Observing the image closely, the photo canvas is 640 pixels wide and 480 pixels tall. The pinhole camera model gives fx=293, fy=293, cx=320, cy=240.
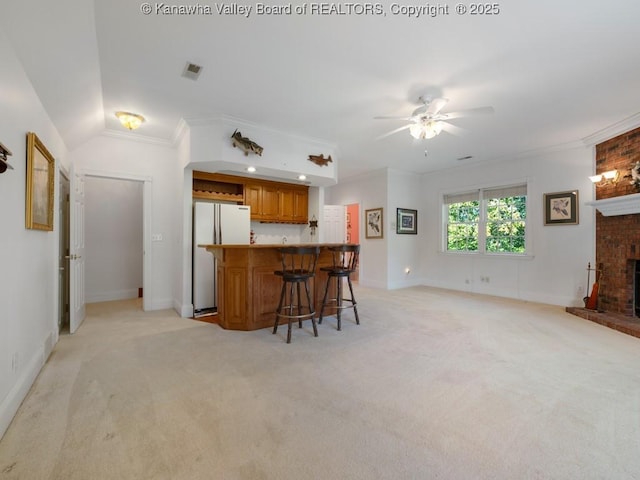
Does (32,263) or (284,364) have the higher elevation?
(32,263)

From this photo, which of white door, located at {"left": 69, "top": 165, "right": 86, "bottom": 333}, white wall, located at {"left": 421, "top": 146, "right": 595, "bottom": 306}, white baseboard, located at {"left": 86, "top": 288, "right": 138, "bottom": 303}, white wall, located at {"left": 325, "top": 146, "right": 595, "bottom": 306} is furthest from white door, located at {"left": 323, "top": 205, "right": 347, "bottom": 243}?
white door, located at {"left": 69, "top": 165, "right": 86, "bottom": 333}

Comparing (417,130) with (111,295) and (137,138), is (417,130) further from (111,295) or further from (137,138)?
(111,295)

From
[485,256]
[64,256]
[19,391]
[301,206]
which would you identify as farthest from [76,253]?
[485,256]

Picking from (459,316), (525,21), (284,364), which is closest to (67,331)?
(284,364)

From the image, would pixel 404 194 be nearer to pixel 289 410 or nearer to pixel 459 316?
pixel 459 316

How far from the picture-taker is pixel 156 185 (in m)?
4.51

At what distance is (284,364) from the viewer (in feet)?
8.45

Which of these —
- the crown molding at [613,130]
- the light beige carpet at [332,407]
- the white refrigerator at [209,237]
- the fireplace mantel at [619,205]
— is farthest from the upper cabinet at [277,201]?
the crown molding at [613,130]

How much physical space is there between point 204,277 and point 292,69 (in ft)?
10.2

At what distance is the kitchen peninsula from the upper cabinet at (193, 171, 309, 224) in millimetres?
1462

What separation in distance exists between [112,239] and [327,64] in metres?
5.05

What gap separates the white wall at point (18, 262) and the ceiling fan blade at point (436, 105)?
3.40 metres

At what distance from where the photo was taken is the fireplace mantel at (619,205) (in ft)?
11.8

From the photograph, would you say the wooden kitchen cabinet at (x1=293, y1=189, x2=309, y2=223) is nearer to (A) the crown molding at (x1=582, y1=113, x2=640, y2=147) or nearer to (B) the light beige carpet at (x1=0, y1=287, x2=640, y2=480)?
(B) the light beige carpet at (x1=0, y1=287, x2=640, y2=480)
